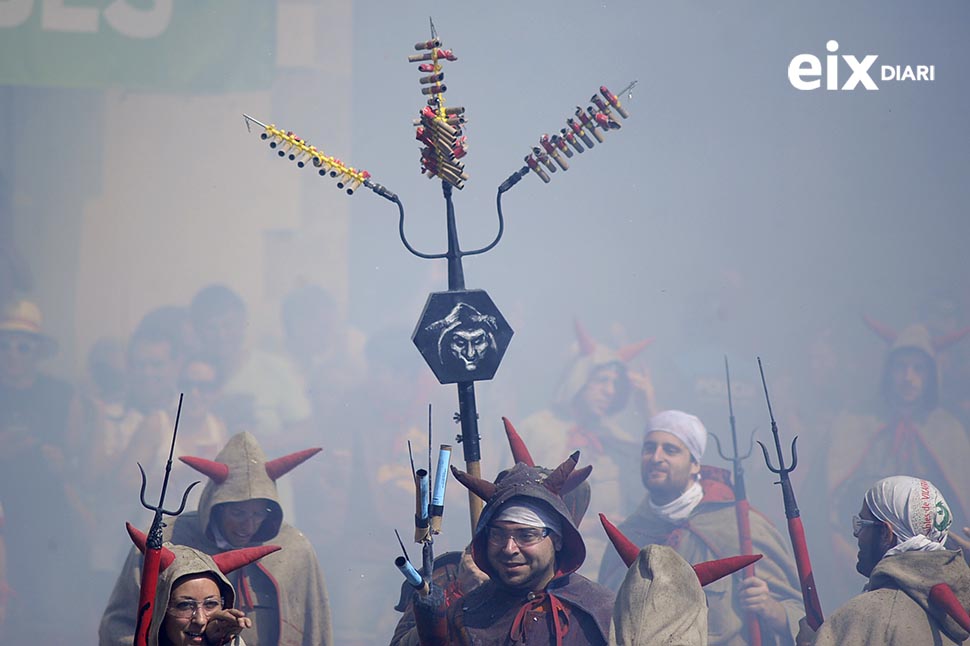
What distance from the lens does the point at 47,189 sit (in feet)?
44.0

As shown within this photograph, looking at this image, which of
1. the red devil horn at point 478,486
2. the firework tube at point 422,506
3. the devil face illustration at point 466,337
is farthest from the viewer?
the devil face illustration at point 466,337

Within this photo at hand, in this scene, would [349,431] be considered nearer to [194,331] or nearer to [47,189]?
[194,331]

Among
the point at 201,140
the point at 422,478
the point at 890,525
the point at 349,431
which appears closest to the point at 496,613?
the point at 422,478

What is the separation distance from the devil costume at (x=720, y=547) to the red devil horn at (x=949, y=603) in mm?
2819

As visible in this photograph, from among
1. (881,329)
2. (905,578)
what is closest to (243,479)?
(905,578)

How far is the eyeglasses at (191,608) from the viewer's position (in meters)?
4.08

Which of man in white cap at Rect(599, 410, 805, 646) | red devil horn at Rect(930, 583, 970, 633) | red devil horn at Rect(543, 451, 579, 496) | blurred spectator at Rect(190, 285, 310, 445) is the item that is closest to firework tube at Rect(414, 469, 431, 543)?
red devil horn at Rect(543, 451, 579, 496)

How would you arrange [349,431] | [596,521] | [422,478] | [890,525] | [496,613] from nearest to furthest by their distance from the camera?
1. [422,478]
2. [496,613]
3. [890,525]
4. [596,521]
5. [349,431]

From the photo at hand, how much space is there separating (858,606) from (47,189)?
10.6 metres

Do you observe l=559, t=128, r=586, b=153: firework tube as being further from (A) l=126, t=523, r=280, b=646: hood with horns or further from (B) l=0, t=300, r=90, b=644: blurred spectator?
(B) l=0, t=300, r=90, b=644: blurred spectator

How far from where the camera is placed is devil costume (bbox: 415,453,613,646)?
4.66 meters

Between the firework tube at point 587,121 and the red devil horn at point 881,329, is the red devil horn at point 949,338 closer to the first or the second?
the red devil horn at point 881,329

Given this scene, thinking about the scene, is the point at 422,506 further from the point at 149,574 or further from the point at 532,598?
the point at 532,598

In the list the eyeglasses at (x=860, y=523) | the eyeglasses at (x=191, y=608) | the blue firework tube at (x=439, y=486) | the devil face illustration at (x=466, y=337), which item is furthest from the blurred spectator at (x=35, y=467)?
the blue firework tube at (x=439, y=486)
